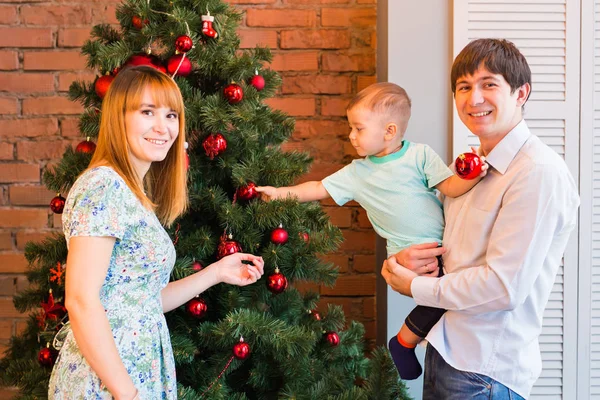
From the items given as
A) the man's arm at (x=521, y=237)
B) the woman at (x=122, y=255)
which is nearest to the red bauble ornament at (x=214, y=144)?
the woman at (x=122, y=255)

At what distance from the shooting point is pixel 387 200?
1.75 m

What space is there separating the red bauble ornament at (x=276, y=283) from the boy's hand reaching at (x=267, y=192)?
0.21m

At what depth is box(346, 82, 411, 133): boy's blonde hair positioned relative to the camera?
174 centimetres

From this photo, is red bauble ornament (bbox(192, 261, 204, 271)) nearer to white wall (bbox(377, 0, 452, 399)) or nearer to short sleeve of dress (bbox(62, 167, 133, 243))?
short sleeve of dress (bbox(62, 167, 133, 243))

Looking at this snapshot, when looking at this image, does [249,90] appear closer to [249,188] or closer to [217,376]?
[249,188]

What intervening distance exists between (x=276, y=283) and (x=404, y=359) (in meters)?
0.44

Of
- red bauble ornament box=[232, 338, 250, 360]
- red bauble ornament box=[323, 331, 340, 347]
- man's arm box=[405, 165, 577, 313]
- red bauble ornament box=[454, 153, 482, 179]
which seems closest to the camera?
man's arm box=[405, 165, 577, 313]

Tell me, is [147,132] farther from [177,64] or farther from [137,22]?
[137,22]

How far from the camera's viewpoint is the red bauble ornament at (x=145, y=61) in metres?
1.63

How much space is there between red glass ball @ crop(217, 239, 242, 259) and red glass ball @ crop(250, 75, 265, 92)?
434 millimetres

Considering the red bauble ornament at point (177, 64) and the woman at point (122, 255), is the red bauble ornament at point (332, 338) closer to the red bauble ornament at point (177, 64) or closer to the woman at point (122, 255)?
the woman at point (122, 255)

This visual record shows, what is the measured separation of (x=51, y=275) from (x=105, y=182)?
556 millimetres

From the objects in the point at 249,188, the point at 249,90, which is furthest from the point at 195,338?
the point at 249,90

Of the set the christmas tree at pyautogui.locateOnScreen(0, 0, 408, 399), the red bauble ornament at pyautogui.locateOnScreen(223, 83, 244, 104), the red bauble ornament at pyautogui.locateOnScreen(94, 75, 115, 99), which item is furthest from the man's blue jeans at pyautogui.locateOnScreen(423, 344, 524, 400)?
the red bauble ornament at pyautogui.locateOnScreen(94, 75, 115, 99)
